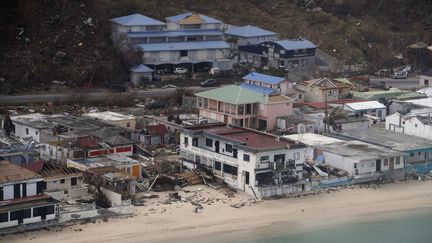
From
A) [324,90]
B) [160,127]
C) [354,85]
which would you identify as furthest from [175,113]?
[354,85]

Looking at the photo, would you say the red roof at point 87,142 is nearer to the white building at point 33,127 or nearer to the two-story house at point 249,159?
the white building at point 33,127

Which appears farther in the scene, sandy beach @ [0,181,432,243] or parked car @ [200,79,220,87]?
parked car @ [200,79,220,87]

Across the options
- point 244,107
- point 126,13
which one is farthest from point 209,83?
point 244,107

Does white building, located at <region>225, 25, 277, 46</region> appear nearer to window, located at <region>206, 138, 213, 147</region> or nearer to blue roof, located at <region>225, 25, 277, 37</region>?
blue roof, located at <region>225, 25, 277, 37</region>

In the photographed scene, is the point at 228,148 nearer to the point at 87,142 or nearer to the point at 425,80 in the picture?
the point at 87,142

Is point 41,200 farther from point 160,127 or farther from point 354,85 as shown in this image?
point 354,85

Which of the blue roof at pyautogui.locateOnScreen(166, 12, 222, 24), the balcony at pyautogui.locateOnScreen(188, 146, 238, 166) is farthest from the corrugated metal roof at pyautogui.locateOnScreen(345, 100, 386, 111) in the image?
the blue roof at pyautogui.locateOnScreen(166, 12, 222, 24)
